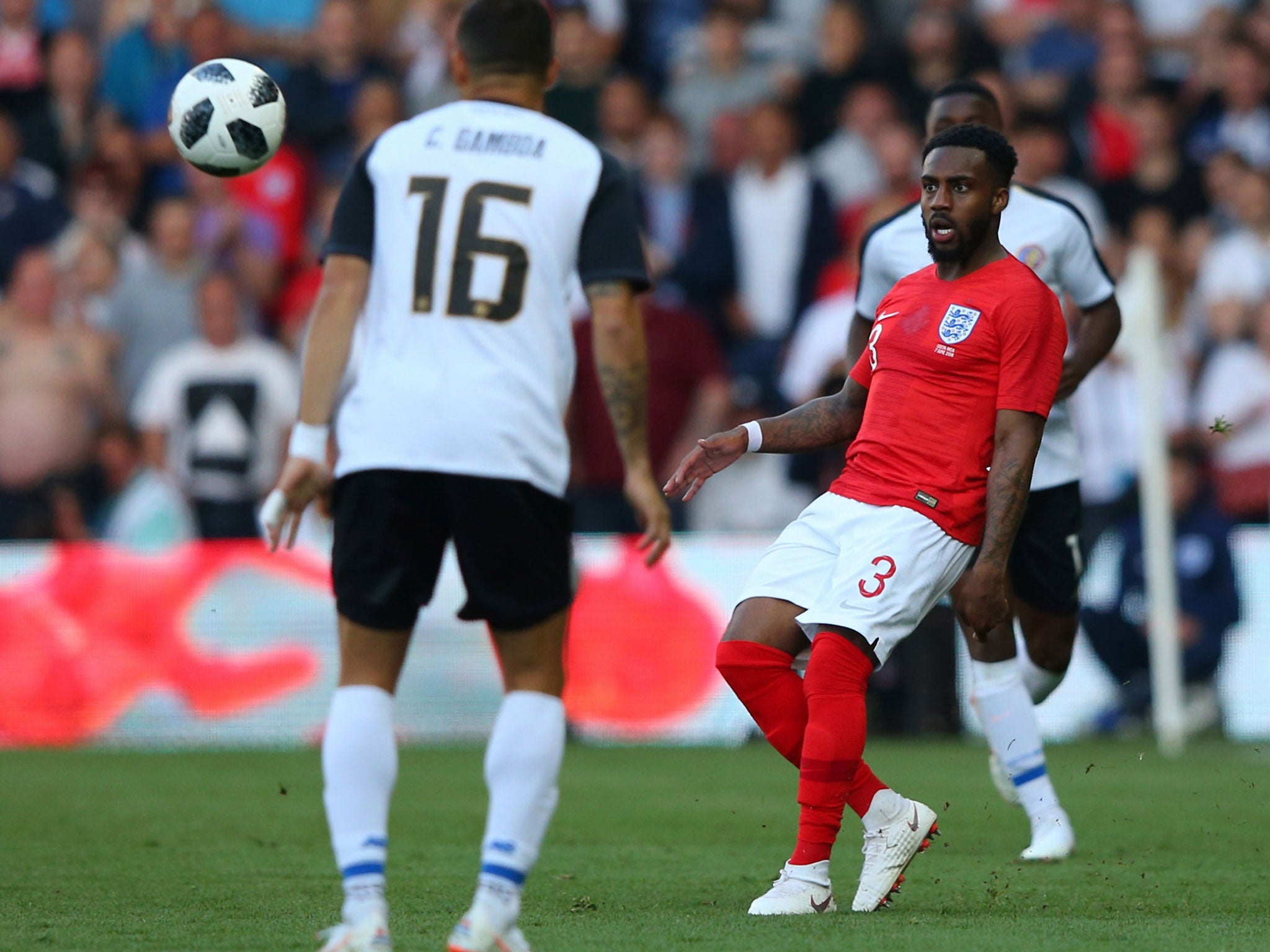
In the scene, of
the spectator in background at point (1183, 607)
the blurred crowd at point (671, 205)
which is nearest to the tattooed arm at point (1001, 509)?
the blurred crowd at point (671, 205)

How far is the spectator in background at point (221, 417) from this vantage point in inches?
513

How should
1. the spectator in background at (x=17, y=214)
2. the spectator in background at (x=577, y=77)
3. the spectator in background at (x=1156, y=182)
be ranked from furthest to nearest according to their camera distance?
the spectator in background at (x=577, y=77), the spectator in background at (x=17, y=214), the spectator in background at (x=1156, y=182)

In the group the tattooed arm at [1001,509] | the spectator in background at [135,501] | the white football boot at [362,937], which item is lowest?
the spectator in background at [135,501]

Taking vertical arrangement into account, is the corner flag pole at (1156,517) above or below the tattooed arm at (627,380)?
below

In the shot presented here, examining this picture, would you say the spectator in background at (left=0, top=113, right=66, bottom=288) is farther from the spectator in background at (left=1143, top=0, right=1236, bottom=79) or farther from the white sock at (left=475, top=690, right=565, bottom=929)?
the white sock at (left=475, top=690, right=565, bottom=929)

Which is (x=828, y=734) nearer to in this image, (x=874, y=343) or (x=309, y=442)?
(x=874, y=343)

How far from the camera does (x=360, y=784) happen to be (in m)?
4.68

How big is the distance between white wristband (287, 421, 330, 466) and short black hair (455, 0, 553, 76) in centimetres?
101

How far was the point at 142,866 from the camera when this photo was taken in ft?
22.1

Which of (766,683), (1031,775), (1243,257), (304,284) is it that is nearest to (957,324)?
(766,683)

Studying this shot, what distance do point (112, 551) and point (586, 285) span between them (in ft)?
27.0

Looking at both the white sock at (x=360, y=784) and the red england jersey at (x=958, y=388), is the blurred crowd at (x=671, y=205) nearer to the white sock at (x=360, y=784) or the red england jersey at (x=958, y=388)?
the red england jersey at (x=958, y=388)

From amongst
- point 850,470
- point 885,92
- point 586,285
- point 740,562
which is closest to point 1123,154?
point 885,92

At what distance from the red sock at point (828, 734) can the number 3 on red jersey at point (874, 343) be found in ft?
2.97
